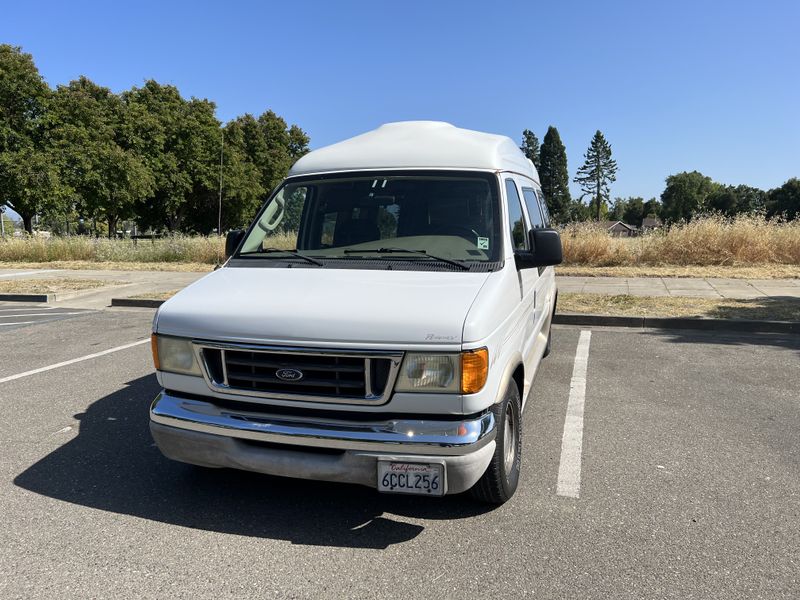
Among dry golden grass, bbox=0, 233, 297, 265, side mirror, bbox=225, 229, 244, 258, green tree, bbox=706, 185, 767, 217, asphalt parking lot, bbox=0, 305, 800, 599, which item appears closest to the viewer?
asphalt parking lot, bbox=0, 305, 800, 599

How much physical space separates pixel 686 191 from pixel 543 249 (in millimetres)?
122549

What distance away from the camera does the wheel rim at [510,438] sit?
3408 millimetres

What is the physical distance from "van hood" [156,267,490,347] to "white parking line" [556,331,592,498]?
1493mm

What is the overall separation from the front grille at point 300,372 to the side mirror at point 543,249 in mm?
1395

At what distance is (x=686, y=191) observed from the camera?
112m

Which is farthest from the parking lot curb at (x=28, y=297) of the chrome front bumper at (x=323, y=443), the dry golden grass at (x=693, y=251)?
the chrome front bumper at (x=323, y=443)

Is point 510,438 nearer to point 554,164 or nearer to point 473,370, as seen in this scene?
point 473,370

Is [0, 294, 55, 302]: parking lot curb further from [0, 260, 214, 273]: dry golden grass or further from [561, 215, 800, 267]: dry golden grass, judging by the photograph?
[561, 215, 800, 267]: dry golden grass

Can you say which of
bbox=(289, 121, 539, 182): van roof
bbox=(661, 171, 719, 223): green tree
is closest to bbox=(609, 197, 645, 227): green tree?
bbox=(661, 171, 719, 223): green tree

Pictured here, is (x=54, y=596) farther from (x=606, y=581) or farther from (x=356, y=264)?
(x=606, y=581)

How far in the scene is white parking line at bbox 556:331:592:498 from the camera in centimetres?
375

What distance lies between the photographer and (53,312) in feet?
36.3

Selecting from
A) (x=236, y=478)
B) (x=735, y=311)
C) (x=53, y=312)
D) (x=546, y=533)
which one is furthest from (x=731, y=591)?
Answer: (x=53, y=312)

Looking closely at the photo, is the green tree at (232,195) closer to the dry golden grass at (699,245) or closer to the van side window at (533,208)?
the dry golden grass at (699,245)
